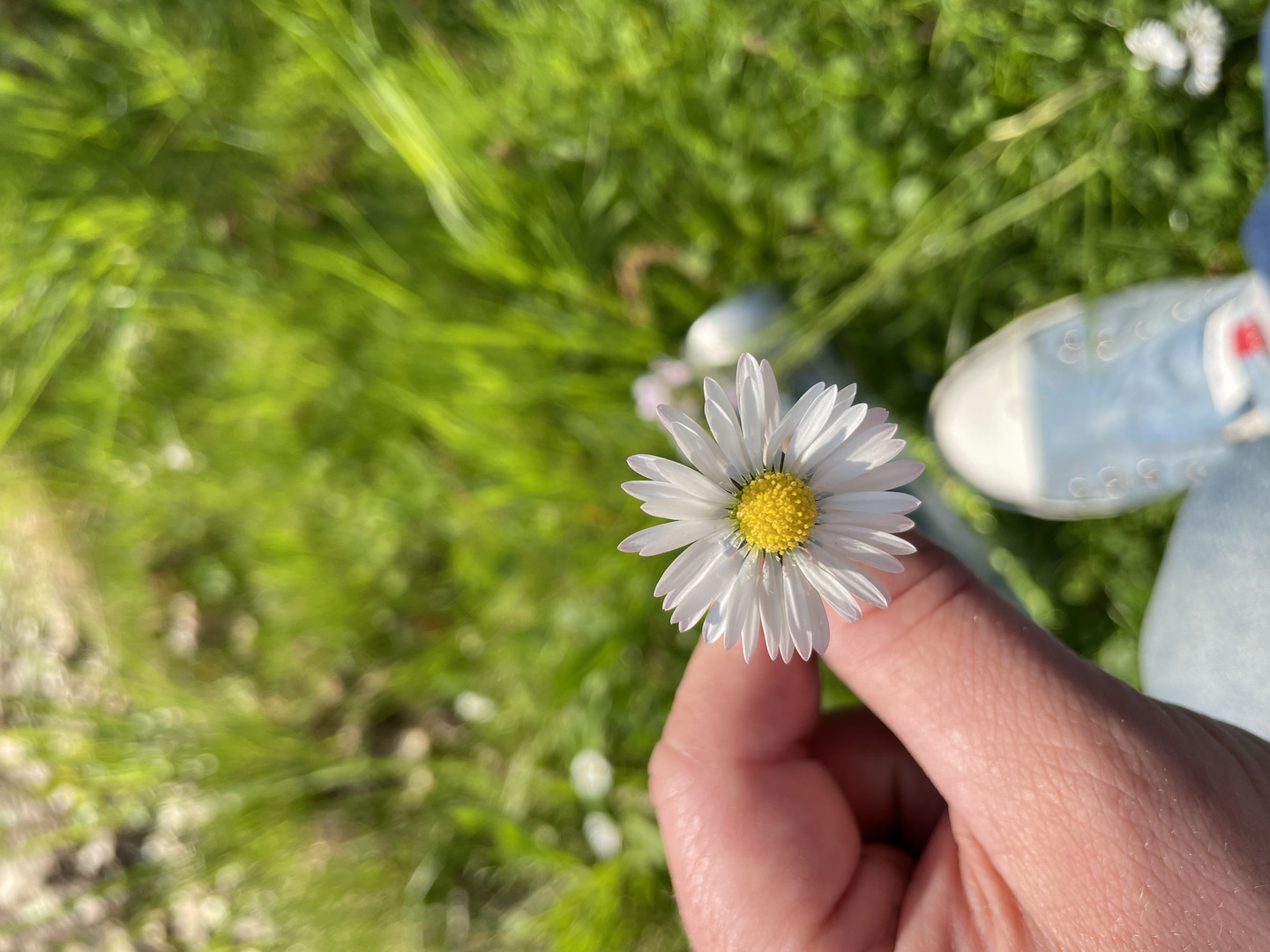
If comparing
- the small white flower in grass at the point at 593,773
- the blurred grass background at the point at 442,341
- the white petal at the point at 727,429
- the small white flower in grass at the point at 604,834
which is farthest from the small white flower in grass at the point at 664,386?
the small white flower in grass at the point at 604,834

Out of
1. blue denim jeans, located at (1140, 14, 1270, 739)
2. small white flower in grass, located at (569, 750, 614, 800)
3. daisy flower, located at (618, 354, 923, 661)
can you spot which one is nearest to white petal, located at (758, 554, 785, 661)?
daisy flower, located at (618, 354, 923, 661)

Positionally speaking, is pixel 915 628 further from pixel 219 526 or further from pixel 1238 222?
pixel 219 526

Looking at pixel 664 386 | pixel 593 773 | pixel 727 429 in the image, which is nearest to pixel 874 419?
pixel 727 429

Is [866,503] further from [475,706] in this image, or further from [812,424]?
[475,706]

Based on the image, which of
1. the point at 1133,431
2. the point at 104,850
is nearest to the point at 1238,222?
the point at 1133,431

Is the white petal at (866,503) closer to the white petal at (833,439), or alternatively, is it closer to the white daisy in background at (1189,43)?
the white petal at (833,439)

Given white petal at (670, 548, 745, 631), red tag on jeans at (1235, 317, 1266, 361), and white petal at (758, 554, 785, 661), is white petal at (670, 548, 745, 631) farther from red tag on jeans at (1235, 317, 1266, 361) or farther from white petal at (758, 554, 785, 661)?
red tag on jeans at (1235, 317, 1266, 361)
